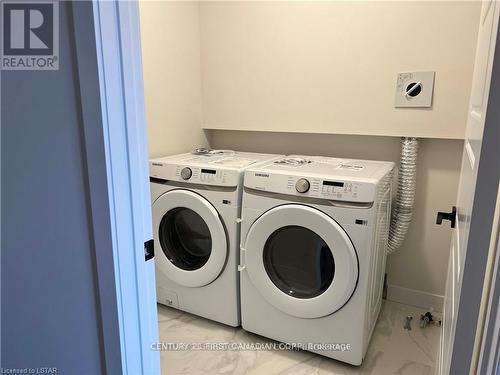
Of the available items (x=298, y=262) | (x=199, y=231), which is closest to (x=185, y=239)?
(x=199, y=231)

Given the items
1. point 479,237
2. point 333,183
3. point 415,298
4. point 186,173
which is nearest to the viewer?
point 479,237

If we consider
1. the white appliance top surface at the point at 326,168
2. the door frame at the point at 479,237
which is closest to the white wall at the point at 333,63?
the white appliance top surface at the point at 326,168

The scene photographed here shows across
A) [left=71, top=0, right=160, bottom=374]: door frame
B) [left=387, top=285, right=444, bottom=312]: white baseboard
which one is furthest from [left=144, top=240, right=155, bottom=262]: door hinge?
[left=387, top=285, right=444, bottom=312]: white baseboard

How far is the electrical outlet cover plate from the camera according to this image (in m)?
1.81

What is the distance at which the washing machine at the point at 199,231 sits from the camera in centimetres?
175

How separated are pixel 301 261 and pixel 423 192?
891mm

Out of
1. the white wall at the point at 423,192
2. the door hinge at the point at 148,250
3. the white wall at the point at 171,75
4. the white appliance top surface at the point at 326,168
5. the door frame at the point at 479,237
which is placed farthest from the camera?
the white wall at the point at 171,75

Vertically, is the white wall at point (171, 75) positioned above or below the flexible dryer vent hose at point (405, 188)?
above

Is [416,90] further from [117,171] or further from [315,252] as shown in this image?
[117,171]

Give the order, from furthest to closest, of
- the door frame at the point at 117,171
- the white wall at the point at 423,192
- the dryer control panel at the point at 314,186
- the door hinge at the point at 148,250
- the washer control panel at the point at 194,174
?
the white wall at the point at 423,192
the washer control panel at the point at 194,174
the dryer control panel at the point at 314,186
the door hinge at the point at 148,250
the door frame at the point at 117,171

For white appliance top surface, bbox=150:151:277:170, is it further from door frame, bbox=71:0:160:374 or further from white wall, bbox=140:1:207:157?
door frame, bbox=71:0:160:374

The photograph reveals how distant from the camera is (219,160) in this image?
1.99m

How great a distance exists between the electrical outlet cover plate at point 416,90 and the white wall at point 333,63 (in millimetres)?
32

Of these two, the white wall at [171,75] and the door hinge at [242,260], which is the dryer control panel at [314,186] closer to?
the door hinge at [242,260]
